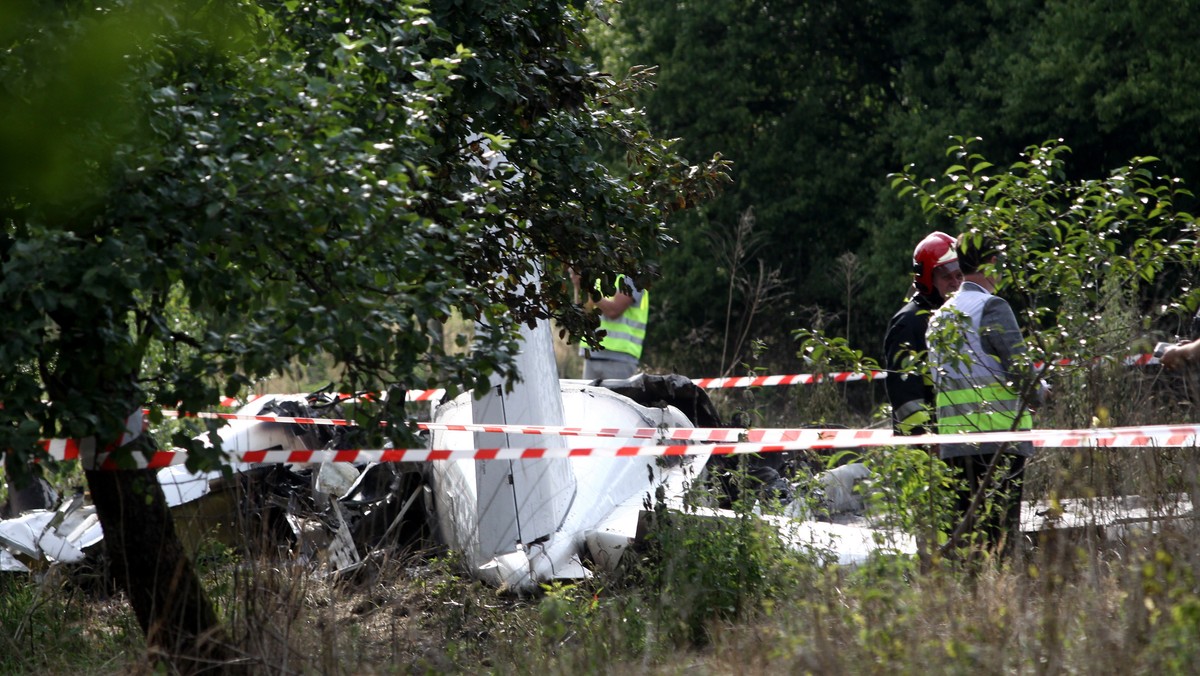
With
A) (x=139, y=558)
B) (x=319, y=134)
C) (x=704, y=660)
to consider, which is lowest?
(x=704, y=660)

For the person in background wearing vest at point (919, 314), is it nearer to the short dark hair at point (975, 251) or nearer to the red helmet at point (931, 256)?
the red helmet at point (931, 256)

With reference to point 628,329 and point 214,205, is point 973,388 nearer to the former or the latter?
point 214,205

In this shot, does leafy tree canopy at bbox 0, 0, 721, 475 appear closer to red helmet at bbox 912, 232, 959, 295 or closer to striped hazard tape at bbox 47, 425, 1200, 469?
striped hazard tape at bbox 47, 425, 1200, 469

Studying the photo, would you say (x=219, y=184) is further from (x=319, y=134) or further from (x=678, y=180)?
(x=678, y=180)

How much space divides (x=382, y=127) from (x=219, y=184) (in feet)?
1.95

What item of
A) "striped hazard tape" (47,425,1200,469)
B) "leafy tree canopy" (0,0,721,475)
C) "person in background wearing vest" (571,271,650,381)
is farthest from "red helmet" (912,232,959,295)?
"person in background wearing vest" (571,271,650,381)

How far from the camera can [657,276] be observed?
18.3 feet

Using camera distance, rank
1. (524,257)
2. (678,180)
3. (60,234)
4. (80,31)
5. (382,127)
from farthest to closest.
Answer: (678,180), (524,257), (382,127), (80,31), (60,234)

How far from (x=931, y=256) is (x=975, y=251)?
0.53 metres

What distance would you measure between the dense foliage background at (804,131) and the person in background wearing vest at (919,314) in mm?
8708

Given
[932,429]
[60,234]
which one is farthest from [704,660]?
[60,234]

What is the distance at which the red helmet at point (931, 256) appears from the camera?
19.6 ft

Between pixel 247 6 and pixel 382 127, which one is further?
pixel 247 6

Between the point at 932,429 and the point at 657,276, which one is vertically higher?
the point at 657,276
